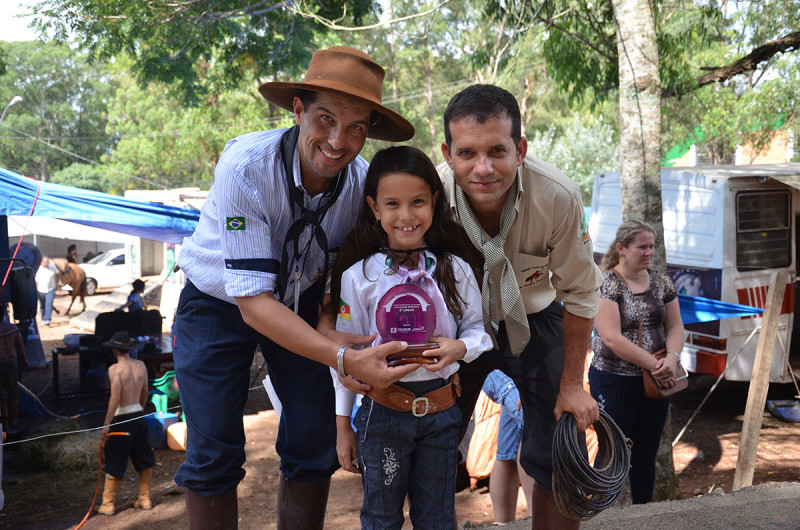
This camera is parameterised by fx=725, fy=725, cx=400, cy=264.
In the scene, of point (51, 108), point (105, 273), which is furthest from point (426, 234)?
point (51, 108)

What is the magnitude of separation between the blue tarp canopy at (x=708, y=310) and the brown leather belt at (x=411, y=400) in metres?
4.08

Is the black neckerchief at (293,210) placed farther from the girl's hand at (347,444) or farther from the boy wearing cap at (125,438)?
the boy wearing cap at (125,438)

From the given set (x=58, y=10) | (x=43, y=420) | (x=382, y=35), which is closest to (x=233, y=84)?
(x=58, y=10)

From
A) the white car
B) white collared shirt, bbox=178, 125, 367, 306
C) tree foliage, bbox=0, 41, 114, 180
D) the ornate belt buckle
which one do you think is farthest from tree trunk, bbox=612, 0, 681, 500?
tree foliage, bbox=0, 41, 114, 180

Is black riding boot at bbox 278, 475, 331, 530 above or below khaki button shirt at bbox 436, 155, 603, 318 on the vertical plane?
below

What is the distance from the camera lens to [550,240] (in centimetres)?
270

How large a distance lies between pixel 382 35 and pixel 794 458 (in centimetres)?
2643

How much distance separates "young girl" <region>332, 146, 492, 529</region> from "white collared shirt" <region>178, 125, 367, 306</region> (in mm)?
180

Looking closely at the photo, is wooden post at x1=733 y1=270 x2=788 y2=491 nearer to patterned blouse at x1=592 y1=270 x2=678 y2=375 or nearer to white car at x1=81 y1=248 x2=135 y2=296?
patterned blouse at x1=592 y1=270 x2=678 y2=375

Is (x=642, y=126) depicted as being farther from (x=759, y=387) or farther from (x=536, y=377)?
(x=536, y=377)

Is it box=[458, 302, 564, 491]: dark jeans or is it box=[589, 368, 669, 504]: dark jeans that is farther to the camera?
box=[589, 368, 669, 504]: dark jeans

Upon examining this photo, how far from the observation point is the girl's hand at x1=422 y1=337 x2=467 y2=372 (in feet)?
7.52

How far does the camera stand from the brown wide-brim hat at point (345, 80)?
7.95 ft

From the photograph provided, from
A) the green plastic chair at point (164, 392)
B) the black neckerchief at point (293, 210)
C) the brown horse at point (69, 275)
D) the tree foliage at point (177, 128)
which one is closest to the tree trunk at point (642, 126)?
the black neckerchief at point (293, 210)
